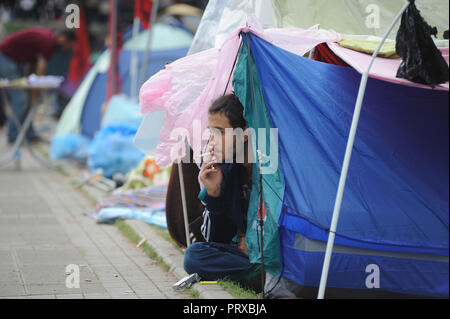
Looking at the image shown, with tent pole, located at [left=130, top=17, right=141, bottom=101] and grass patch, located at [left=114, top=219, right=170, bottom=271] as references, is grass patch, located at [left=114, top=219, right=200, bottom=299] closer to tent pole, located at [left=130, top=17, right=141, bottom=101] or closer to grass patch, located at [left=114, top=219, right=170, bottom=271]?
grass patch, located at [left=114, top=219, right=170, bottom=271]

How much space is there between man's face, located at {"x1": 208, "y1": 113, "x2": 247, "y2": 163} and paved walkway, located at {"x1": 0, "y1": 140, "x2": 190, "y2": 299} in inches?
37.2

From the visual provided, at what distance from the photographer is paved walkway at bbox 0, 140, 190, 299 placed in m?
4.67

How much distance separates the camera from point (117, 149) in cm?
902

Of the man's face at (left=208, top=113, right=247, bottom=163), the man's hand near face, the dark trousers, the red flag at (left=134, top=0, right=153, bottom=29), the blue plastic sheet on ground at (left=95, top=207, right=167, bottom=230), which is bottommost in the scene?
the blue plastic sheet on ground at (left=95, top=207, right=167, bottom=230)

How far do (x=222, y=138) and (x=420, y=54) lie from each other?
143cm

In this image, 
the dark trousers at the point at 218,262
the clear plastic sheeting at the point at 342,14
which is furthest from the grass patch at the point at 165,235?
the clear plastic sheeting at the point at 342,14

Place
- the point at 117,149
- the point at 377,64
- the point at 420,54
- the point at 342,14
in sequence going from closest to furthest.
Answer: the point at 420,54
the point at 377,64
the point at 342,14
the point at 117,149

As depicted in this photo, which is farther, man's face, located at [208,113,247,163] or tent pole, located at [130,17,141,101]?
tent pole, located at [130,17,141,101]

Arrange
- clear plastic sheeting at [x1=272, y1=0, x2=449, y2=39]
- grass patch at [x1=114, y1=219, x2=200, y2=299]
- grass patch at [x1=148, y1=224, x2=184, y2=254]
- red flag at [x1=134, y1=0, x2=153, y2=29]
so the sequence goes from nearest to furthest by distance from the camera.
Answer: grass patch at [x1=114, y1=219, x2=200, y2=299] < clear plastic sheeting at [x1=272, y1=0, x2=449, y2=39] < grass patch at [x1=148, y1=224, x2=184, y2=254] < red flag at [x1=134, y1=0, x2=153, y2=29]

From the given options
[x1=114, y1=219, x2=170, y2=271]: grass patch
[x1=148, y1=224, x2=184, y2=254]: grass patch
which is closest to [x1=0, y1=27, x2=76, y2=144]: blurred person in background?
[x1=114, y1=219, x2=170, y2=271]: grass patch

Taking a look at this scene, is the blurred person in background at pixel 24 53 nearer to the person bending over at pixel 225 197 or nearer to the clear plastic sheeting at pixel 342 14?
the clear plastic sheeting at pixel 342 14

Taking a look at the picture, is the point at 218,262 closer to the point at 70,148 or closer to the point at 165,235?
the point at 165,235

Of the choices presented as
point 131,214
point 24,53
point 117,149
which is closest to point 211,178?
point 131,214
